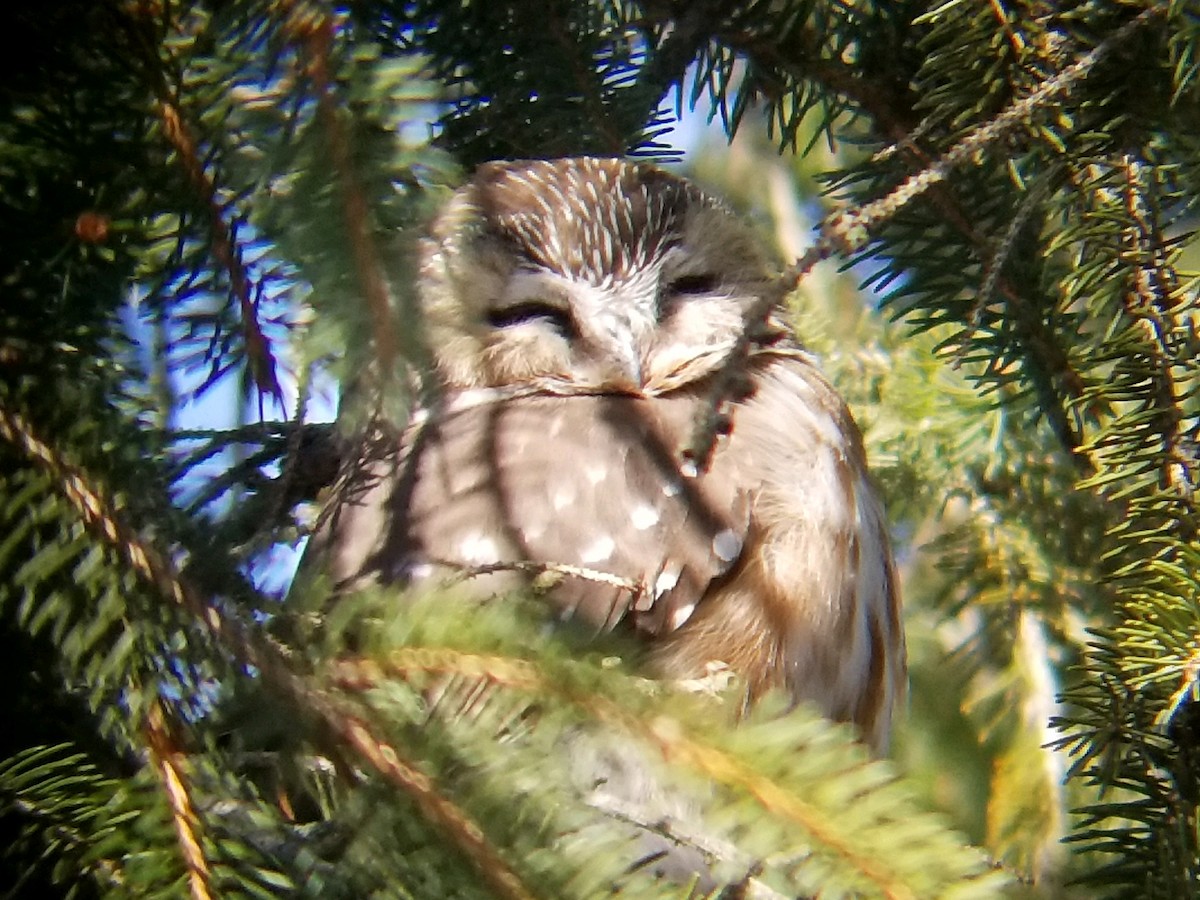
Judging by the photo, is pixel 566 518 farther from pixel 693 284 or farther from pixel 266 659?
pixel 266 659

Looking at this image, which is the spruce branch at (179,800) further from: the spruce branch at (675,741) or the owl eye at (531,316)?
the owl eye at (531,316)

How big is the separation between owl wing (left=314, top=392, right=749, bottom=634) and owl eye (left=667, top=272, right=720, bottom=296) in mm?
558

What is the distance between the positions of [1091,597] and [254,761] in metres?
1.91

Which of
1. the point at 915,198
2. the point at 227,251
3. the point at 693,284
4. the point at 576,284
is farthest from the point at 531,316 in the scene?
the point at 227,251

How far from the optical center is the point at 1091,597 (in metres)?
2.52

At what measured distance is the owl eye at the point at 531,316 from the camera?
2.65m

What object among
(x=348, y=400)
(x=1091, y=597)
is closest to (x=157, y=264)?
(x=348, y=400)

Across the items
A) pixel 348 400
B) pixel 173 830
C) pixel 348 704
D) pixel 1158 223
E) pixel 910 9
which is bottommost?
pixel 173 830

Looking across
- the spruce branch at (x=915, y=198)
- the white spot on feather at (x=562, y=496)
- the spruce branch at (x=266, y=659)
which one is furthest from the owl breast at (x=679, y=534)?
the spruce branch at (x=266, y=659)

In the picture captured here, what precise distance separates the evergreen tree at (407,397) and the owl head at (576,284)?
0.32 meters

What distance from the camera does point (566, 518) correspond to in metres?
2.11

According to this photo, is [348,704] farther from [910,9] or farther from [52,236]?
[910,9]

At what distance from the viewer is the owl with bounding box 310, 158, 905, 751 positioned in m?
2.02

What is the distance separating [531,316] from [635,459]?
2.00 feet
